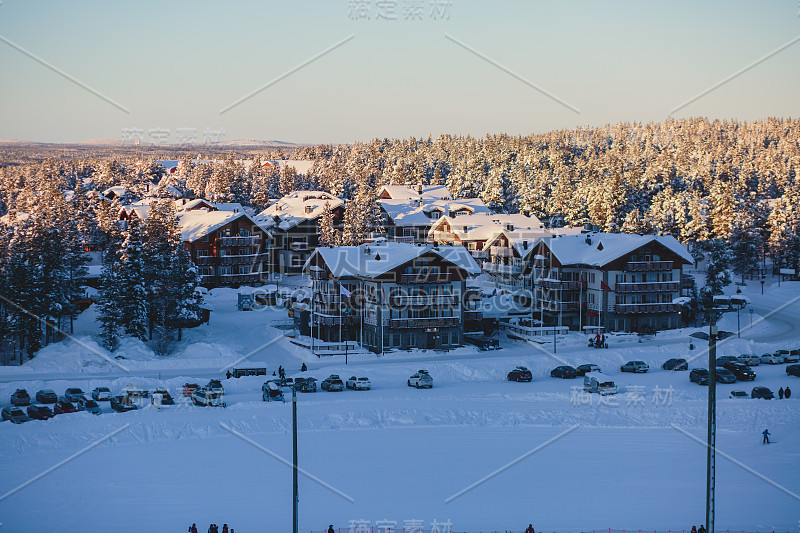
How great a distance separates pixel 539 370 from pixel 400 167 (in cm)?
10823

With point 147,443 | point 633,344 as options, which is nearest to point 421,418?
point 147,443

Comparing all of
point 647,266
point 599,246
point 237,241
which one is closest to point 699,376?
point 647,266

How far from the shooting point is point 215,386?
46594 mm

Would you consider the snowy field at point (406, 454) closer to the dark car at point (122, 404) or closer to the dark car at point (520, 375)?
the dark car at point (520, 375)

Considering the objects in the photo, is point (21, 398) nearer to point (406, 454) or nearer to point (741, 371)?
point (406, 454)

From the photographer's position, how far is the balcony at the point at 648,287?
66.6 metres

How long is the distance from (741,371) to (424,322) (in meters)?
20.4

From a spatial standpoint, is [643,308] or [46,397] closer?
[46,397]

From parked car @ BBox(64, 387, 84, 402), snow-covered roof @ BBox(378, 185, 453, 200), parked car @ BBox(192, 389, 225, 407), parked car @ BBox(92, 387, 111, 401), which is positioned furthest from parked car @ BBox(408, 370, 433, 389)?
snow-covered roof @ BBox(378, 185, 453, 200)

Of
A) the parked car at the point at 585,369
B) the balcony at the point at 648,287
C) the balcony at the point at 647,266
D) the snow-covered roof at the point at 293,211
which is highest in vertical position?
the snow-covered roof at the point at 293,211

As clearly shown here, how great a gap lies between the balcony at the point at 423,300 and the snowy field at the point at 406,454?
19.4 feet

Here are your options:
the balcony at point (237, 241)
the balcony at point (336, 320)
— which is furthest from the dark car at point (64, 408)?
the balcony at point (237, 241)

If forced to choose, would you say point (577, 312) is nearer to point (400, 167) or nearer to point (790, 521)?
point (790, 521)

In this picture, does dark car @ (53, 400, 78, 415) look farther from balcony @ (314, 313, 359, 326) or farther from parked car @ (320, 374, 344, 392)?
balcony @ (314, 313, 359, 326)
